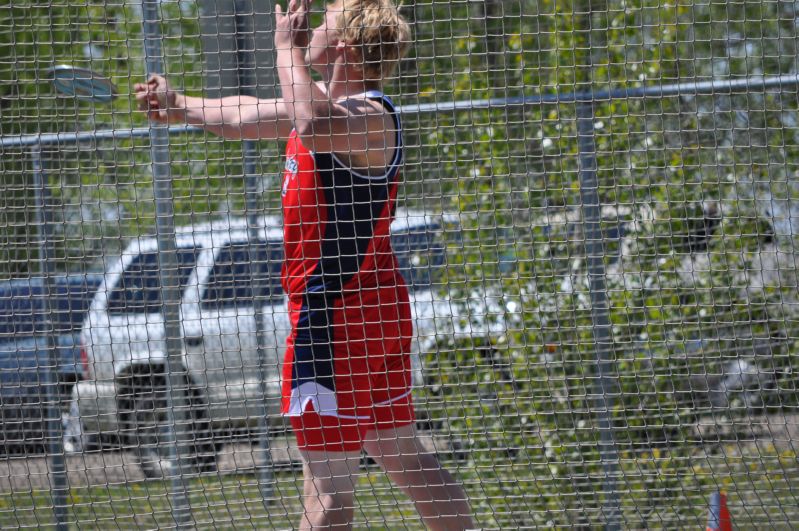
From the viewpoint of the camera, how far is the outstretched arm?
2693 mm

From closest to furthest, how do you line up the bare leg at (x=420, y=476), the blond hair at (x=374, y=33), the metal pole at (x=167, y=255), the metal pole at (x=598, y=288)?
the blond hair at (x=374, y=33) < the bare leg at (x=420, y=476) < the metal pole at (x=167, y=255) < the metal pole at (x=598, y=288)

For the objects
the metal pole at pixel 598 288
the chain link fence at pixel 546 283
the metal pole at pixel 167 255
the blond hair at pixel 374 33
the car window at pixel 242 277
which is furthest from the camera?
the car window at pixel 242 277

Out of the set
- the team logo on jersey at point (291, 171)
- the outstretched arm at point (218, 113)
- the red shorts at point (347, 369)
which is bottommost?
the red shorts at point (347, 369)

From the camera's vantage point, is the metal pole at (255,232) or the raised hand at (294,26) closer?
the raised hand at (294,26)

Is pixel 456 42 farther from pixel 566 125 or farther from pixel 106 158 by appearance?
pixel 106 158

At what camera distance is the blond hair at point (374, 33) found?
8.80 ft

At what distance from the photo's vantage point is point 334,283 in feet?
8.80

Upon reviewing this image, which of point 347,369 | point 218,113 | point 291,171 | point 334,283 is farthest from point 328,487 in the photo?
point 218,113

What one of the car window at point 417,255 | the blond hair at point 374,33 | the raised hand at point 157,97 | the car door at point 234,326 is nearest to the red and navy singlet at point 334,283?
the blond hair at point 374,33

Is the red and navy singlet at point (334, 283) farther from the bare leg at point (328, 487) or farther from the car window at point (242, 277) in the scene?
the car window at point (242, 277)

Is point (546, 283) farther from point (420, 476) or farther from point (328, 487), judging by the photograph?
point (328, 487)

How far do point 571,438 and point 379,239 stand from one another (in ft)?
5.31

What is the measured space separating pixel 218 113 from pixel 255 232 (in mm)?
1738

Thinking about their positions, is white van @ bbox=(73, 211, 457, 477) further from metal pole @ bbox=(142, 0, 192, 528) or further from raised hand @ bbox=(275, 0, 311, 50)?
raised hand @ bbox=(275, 0, 311, 50)
